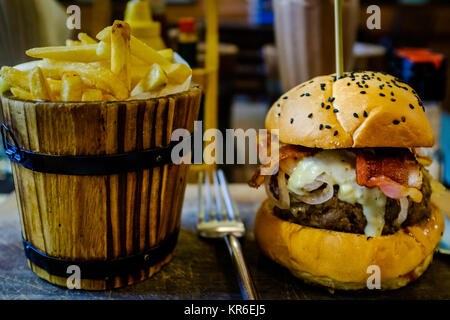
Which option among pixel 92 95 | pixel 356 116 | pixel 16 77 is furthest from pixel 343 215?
pixel 16 77

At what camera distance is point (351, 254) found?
1406mm

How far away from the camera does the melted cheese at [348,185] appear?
4.69 feet

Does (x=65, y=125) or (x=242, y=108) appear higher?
(x=65, y=125)

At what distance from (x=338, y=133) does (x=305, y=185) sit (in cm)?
21

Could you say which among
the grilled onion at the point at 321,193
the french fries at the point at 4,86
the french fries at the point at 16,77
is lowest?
the grilled onion at the point at 321,193

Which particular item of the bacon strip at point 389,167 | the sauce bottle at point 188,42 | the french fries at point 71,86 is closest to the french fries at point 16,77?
the french fries at point 71,86

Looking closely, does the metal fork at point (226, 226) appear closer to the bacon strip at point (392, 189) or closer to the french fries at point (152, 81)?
the bacon strip at point (392, 189)

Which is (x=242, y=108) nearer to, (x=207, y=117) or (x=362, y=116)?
(x=207, y=117)

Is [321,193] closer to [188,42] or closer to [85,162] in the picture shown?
[85,162]

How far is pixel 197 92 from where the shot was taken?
1.49 meters

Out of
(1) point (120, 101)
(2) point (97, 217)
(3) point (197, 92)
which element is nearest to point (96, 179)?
(2) point (97, 217)

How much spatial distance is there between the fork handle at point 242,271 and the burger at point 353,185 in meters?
0.13

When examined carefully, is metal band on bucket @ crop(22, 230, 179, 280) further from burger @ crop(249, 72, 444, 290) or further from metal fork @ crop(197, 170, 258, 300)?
burger @ crop(249, 72, 444, 290)

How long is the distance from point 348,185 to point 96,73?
2.85 feet
